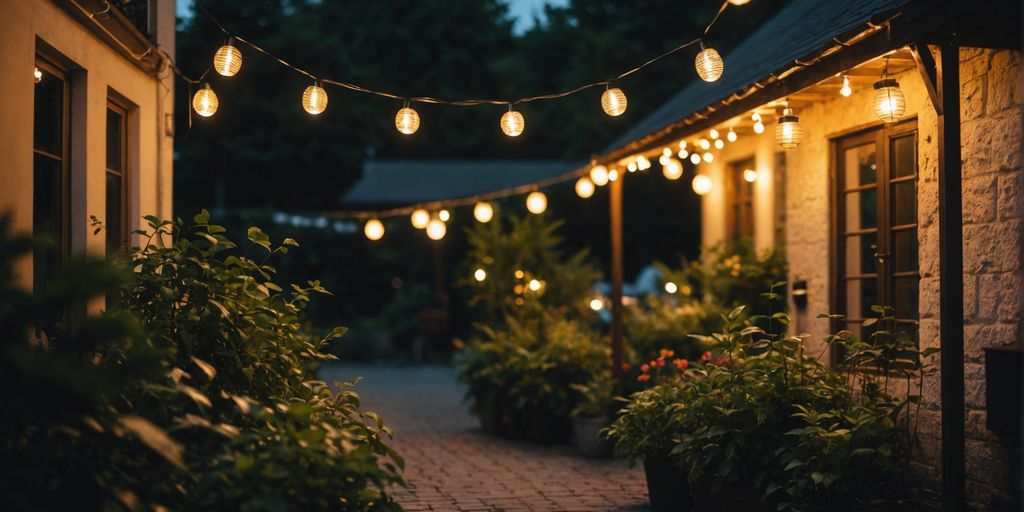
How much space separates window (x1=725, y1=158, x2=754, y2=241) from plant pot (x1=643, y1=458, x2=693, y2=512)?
4.32 m

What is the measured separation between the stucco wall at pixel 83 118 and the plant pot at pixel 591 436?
4015 millimetres

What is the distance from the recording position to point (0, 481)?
9.11 feet

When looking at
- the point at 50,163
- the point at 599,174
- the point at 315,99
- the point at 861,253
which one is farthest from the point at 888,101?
the point at 50,163

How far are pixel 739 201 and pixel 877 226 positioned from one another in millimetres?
3709

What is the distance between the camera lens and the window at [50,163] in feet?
18.1

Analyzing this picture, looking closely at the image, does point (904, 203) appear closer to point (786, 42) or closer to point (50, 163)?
point (786, 42)

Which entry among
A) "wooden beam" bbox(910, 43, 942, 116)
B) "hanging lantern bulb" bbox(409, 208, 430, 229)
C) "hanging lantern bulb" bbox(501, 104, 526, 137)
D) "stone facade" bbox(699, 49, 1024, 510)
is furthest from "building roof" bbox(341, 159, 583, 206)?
"wooden beam" bbox(910, 43, 942, 116)

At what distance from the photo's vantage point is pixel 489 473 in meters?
8.05

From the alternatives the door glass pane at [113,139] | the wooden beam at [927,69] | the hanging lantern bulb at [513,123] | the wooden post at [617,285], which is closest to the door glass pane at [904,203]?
the wooden beam at [927,69]

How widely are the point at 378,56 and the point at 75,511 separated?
103ft

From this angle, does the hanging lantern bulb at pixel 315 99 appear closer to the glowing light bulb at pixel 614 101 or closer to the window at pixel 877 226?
the glowing light bulb at pixel 614 101

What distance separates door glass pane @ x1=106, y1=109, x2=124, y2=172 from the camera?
22.5ft

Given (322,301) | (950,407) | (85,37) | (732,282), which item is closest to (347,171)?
(322,301)

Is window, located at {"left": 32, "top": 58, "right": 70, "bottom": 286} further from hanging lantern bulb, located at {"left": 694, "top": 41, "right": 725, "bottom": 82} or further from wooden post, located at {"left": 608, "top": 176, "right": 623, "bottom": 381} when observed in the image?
wooden post, located at {"left": 608, "top": 176, "right": 623, "bottom": 381}
